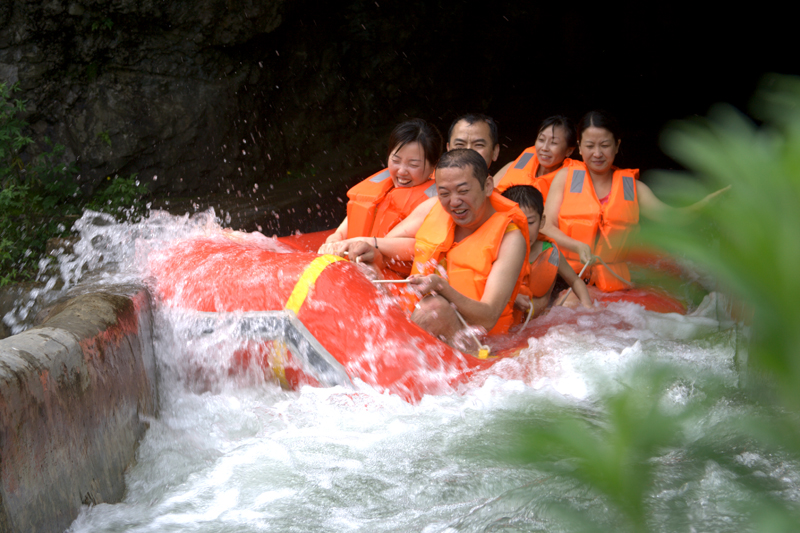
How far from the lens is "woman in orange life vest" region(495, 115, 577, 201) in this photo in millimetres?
4082

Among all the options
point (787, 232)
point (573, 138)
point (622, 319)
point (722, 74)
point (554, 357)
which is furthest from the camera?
point (722, 74)

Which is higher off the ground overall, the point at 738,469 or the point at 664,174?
the point at 664,174

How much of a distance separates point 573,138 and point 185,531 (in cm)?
330

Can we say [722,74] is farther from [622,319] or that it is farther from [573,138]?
[622,319]

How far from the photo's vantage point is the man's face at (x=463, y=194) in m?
2.65

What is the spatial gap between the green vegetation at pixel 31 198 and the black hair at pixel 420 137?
117 inches

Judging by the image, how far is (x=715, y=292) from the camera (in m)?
0.42

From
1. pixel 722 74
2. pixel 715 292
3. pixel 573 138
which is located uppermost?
pixel 722 74

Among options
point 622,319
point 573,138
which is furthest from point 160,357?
point 573,138

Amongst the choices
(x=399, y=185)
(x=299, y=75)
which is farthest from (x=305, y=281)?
(x=299, y=75)

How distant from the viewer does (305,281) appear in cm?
253

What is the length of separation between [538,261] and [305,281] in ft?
4.18

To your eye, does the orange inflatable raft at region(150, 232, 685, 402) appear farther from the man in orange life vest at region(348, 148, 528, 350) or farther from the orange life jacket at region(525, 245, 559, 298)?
the orange life jacket at region(525, 245, 559, 298)

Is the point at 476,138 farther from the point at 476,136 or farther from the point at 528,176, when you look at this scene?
the point at 528,176
